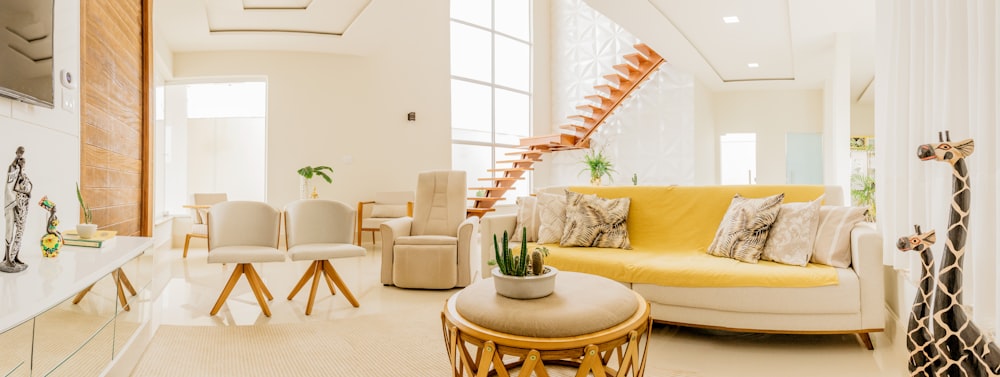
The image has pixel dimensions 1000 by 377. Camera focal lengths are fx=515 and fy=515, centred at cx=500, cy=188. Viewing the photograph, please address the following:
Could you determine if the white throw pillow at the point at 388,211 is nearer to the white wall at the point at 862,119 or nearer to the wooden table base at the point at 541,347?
the wooden table base at the point at 541,347

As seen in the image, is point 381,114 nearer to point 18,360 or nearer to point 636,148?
point 636,148

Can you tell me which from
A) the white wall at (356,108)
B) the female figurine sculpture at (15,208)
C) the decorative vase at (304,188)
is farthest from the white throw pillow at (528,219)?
the decorative vase at (304,188)

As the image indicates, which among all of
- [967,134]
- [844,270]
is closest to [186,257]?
[844,270]

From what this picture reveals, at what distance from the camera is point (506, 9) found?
9.79 m

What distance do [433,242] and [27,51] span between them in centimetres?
270

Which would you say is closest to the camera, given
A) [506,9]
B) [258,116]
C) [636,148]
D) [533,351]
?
[533,351]

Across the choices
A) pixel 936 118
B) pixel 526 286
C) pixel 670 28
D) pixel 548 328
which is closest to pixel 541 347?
pixel 548 328

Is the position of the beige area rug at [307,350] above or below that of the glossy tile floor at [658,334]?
below

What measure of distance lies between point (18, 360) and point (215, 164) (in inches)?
263

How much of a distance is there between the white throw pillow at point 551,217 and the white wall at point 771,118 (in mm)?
6175

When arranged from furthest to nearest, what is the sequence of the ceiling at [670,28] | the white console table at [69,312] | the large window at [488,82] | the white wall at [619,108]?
the large window at [488,82]
the white wall at [619,108]
the ceiling at [670,28]
the white console table at [69,312]

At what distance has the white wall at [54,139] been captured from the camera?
2.07 metres

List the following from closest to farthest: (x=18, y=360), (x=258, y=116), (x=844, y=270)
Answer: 1. (x=18, y=360)
2. (x=844, y=270)
3. (x=258, y=116)

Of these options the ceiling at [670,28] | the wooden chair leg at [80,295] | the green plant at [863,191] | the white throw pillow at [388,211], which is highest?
the ceiling at [670,28]
